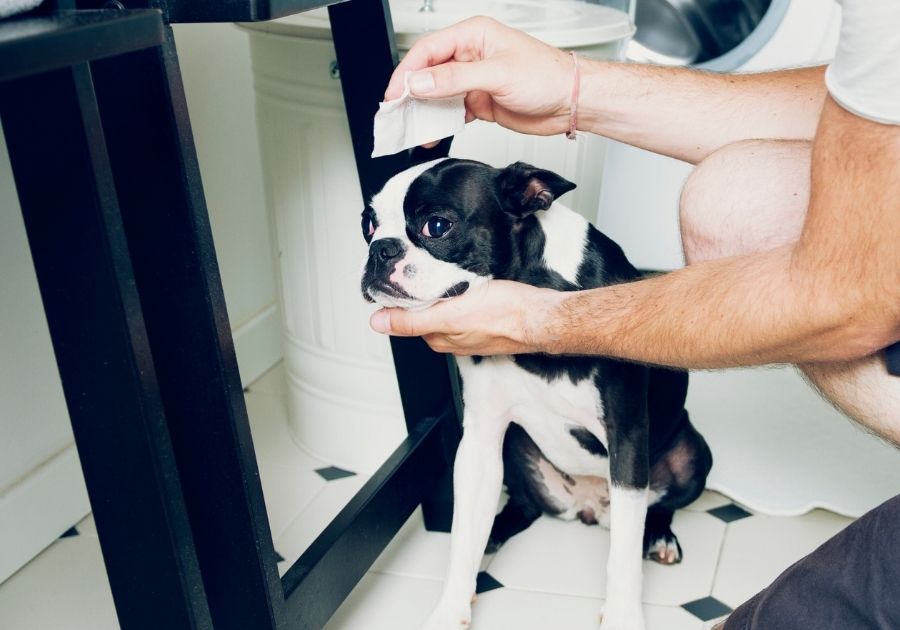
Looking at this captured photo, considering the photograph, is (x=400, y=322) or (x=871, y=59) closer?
(x=871, y=59)

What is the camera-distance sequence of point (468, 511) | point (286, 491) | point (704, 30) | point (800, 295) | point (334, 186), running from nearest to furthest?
point (800, 295), point (468, 511), point (334, 186), point (286, 491), point (704, 30)

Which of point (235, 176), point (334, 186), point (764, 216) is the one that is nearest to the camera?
point (764, 216)

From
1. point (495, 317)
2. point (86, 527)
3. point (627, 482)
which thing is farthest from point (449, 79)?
point (86, 527)

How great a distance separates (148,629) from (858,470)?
1.13 m

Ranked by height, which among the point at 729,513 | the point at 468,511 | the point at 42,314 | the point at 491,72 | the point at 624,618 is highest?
the point at 491,72

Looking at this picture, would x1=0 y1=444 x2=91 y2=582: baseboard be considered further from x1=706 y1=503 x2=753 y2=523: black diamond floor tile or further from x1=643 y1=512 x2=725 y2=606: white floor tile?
x1=706 y1=503 x2=753 y2=523: black diamond floor tile

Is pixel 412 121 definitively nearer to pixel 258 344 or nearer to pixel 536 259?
pixel 536 259

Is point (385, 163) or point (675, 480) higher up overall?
point (385, 163)

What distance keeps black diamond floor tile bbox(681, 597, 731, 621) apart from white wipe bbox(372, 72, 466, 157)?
75 cm

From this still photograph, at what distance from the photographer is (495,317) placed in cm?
106

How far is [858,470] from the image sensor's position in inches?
59.1

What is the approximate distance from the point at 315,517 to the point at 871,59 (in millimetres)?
1122

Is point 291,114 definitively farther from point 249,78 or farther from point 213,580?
point 213,580

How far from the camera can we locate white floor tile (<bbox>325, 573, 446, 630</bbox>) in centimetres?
128
